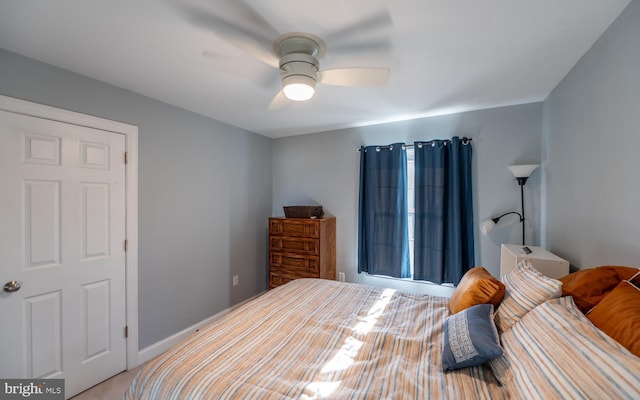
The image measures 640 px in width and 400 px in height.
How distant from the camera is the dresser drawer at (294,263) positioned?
10.5 ft

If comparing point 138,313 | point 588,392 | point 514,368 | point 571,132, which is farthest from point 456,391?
point 138,313

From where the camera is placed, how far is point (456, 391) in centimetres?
103

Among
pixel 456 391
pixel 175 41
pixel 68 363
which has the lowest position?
pixel 68 363

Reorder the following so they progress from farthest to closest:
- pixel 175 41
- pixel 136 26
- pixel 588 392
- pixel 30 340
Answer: pixel 30 340, pixel 175 41, pixel 136 26, pixel 588 392

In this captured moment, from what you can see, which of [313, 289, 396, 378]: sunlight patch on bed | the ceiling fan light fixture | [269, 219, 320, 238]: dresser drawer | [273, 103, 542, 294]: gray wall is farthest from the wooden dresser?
the ceiling fan light fixture

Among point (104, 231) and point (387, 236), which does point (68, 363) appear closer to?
point (104, 231)

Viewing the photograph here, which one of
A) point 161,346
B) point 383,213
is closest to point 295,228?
point 383,213

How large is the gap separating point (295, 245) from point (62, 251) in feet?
7.10

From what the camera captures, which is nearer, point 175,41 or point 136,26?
point 136,26

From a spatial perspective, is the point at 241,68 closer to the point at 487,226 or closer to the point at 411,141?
the point at 411,141

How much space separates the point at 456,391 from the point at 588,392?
1.41ft

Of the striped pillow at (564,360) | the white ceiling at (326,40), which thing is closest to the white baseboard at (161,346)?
the white ceiling at (326,40)

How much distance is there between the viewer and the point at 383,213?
3211 millimetres

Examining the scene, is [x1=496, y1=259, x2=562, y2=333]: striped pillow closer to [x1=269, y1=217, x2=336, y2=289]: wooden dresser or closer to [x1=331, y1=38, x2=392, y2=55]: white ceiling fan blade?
[x1=331, y1=38, x2=392, y2=55]: white ceiling fan blade
